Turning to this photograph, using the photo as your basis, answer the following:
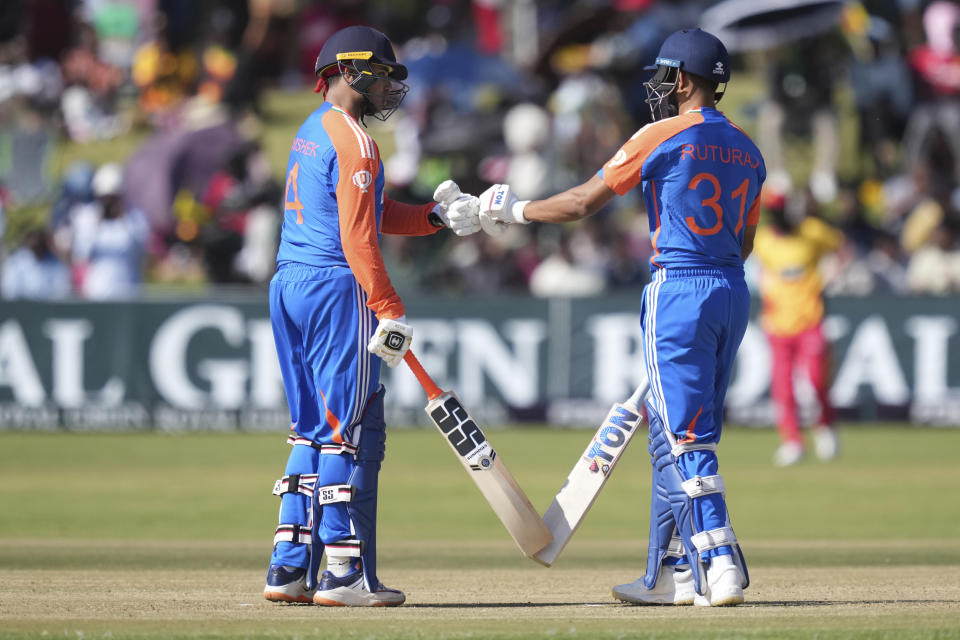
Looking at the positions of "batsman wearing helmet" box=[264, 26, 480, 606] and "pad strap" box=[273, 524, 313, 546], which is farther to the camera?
"pad strap" box=[273, 524, 313, 546]

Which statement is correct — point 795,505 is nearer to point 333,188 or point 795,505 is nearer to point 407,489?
point 407,489

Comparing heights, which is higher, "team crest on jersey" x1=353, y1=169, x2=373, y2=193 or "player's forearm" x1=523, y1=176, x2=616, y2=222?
"team crest on jersey" x1=353, y1=169, x2=373, y2=193

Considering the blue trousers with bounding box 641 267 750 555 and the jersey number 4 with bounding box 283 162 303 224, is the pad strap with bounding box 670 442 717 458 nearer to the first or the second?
the blue trousers with bounding box 641 267 750 555

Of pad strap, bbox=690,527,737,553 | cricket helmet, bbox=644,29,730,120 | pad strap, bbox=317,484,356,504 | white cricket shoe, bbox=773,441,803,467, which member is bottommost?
white cricket shoe, bbox=773,441,803,467

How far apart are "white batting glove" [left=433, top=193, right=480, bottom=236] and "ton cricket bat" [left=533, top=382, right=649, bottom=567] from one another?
1.16 metres

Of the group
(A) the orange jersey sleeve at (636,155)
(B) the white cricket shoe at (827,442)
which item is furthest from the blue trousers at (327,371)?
(B) the white cricket shoe at (827,442)

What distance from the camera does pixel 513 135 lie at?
20547 millimetres

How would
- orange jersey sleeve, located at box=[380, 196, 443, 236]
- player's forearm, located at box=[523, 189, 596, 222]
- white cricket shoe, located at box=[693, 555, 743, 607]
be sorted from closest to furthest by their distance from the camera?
white cricket shoe, located at box=[693, 555, 743, 607], player's forearm, located at box=[523, 189, 596, 222], orange jersey sleeve, located at box=[380, 196, 443, 236]

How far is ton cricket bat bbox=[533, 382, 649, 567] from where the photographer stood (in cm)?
747

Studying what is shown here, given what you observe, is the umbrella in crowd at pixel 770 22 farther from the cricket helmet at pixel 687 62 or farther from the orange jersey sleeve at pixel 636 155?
the orange jersey sleeve at pixel 636 155

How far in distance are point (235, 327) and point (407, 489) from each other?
16.9 ft

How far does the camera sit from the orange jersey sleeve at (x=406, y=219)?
7.87 meters

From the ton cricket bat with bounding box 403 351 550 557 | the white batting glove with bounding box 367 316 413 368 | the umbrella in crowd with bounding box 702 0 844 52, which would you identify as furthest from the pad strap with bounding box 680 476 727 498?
the umbrella in crowd with bounding box 702 0 844 52

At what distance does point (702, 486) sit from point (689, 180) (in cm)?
142
